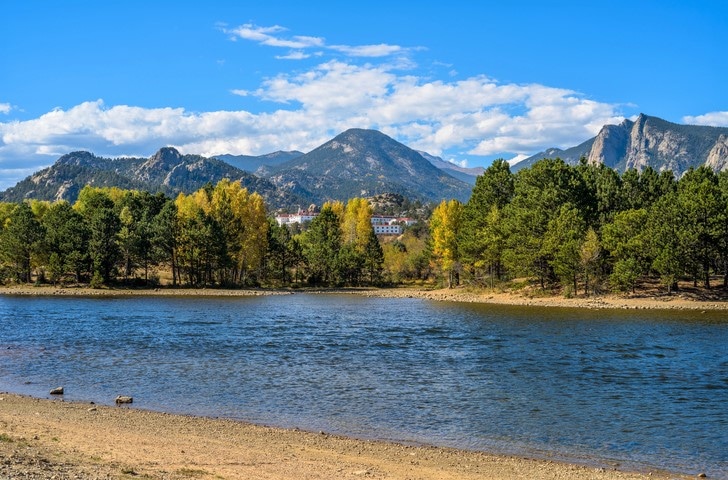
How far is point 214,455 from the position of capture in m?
17.8

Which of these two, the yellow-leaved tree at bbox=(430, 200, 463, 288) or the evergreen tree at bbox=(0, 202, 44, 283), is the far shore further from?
the evergreen tree at bbox=(0, 202, 44, 283)

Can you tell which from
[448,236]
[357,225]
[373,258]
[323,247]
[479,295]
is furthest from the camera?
[357,225]

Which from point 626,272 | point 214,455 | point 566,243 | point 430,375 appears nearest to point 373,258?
point 566,243

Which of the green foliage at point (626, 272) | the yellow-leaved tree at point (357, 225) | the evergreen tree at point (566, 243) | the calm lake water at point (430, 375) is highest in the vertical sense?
the yellow-leaved tree at point (357, 225)

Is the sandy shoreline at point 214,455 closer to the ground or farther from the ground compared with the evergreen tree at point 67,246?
closer to the ground

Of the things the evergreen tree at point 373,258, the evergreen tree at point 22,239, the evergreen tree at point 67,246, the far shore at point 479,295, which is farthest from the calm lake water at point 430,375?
the evergreen tree at point 373,258

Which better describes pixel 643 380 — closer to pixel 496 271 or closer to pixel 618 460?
pixel 618 460

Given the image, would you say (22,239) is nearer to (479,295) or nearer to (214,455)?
(479,295)

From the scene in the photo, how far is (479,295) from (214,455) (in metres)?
79.8

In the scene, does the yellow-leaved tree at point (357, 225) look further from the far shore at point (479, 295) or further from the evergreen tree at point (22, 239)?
the evergreen tree at point (22, 239)

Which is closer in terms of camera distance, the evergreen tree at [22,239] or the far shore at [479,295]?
the far shore at [479,295]

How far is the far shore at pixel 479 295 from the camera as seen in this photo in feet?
247

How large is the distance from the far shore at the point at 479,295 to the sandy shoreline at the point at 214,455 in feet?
201

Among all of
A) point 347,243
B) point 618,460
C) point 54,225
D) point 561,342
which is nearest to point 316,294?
point 347,243
